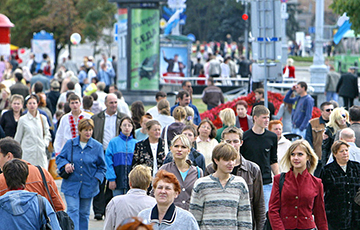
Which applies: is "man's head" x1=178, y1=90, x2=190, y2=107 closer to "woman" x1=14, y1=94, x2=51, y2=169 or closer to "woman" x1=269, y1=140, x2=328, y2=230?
"woman" x1=14, y1=94, x2=51, y2=169

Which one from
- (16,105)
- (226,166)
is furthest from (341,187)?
(16,105)

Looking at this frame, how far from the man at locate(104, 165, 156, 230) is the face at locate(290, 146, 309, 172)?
152cm

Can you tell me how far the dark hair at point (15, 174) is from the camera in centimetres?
550

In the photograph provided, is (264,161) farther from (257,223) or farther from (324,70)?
(324,70)

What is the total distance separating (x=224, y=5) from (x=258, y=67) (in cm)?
6922

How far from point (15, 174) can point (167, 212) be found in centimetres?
134

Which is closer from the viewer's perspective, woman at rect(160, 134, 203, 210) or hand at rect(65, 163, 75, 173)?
woman at rect(160, 134, 203, 210)

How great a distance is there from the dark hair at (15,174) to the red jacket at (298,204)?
2406 mm

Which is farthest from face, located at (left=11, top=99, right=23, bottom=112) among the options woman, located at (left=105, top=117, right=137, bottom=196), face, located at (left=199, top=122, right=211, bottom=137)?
face, located at (left=199, top=122, right=211, bottom=137)

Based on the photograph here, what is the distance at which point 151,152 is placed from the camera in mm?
8344

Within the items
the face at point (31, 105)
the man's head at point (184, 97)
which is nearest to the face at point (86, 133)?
the face at point (31, 105)

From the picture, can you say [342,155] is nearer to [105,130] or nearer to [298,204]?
[298,204]

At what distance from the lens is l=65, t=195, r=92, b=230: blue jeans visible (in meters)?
8.62

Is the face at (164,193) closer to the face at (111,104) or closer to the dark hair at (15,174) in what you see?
the dark hair at (15,174)
